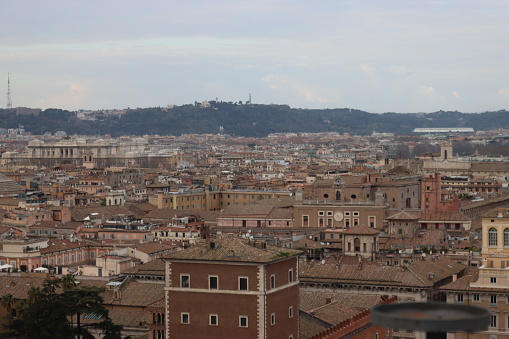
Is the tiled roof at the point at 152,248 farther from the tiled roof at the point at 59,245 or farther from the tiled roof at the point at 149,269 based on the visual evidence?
the tiled roof at the point at 149,269

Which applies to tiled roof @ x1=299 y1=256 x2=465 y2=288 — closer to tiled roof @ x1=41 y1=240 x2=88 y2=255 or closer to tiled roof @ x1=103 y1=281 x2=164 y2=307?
tiled roof @ x1=103 y1=281 x2=164 y2=307

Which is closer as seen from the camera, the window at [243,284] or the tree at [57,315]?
the window at [243,284]

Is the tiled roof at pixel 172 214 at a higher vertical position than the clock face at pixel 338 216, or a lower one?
lower

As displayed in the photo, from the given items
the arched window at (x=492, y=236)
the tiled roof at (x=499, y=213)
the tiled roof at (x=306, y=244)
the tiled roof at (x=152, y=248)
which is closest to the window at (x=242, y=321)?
the arched window at (x=492, y=236)

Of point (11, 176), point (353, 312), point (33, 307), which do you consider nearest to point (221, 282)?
point (33, 307)

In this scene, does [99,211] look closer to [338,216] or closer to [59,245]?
[338,216]

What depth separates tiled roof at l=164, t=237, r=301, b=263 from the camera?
95.2 feet

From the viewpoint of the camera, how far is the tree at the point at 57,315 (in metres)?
29.1

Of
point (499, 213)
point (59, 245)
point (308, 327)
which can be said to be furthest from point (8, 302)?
point (59, 245)

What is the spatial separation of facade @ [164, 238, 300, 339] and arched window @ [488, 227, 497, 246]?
1359 centimetres

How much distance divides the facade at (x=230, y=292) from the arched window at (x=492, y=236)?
44.6ft

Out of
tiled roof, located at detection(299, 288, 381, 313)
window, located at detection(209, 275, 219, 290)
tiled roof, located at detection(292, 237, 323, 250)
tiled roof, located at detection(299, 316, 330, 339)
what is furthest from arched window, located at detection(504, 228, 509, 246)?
window, located at detection(209, 275, 219, 290)

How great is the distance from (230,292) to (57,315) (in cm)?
445

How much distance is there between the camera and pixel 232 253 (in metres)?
29.2
